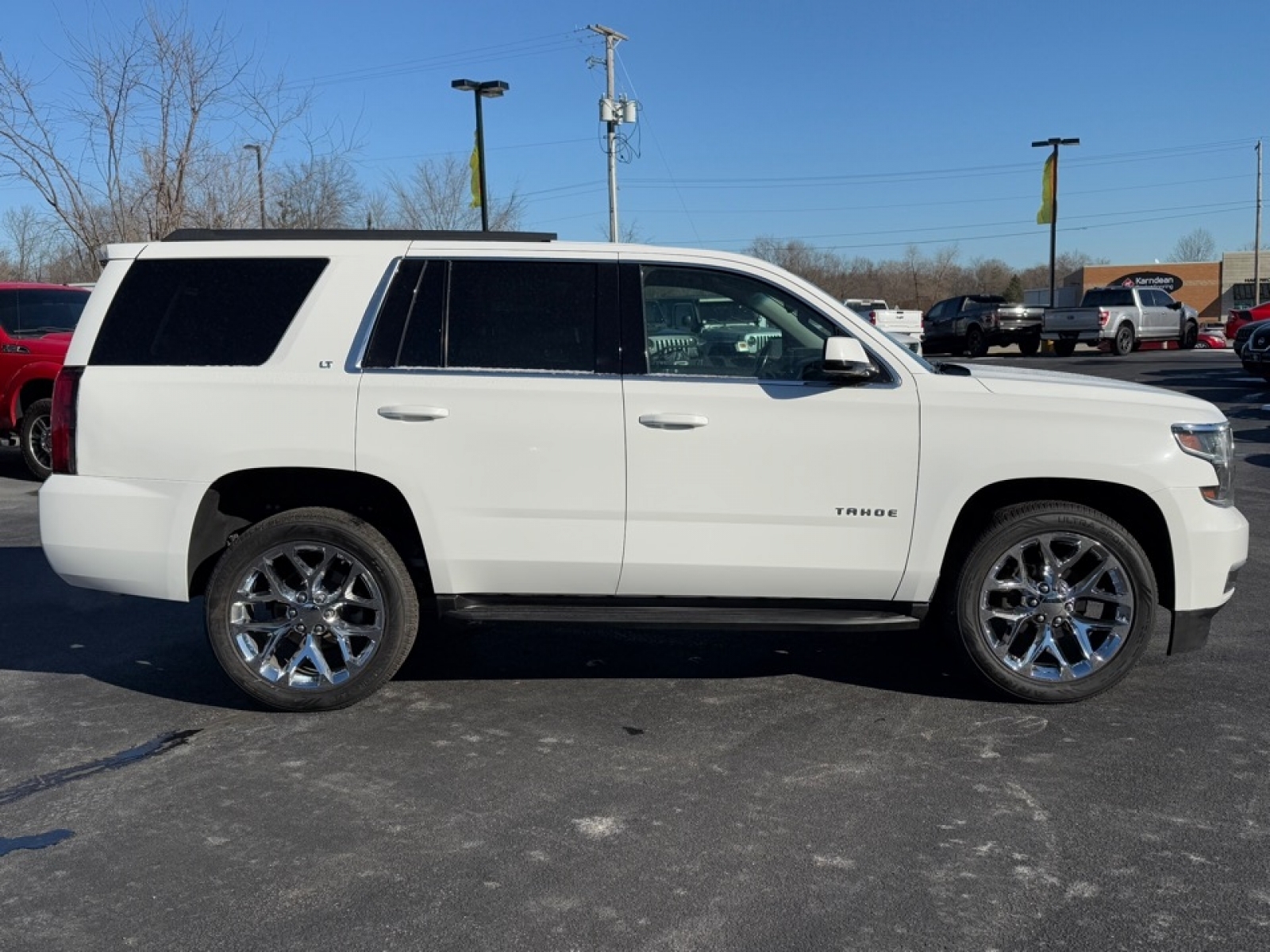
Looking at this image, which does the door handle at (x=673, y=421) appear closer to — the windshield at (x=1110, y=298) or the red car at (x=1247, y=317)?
the red car at (x=1247, y=317)

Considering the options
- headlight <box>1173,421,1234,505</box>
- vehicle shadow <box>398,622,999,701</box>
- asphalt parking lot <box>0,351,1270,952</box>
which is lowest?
asphalt parking lot <box>0,351,1270,952</box>

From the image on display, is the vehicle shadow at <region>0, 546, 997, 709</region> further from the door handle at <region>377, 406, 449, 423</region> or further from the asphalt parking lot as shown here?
the door handle at <region>377, 406, 449, 423</region>

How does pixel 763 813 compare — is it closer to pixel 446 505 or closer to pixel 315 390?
pixel 446 505

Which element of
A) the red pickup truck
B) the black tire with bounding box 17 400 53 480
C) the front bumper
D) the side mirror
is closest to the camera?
the side mirror

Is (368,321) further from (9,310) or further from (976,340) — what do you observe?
(976,340)

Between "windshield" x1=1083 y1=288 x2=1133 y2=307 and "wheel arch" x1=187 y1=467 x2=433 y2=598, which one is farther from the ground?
"windshield" x1=1083 y1=288 x2=1133 y2=307

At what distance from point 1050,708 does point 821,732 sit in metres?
1.03

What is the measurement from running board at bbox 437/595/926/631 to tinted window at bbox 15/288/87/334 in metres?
8.22

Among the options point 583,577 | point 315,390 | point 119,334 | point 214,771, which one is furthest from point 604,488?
point 119,334

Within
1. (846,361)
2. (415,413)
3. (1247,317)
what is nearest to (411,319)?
(415,413)

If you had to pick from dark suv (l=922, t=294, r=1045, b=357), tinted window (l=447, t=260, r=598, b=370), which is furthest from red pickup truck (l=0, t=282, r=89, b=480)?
dark suv (l=922, t=294, r=1045, b=357)

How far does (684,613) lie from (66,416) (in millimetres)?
2703

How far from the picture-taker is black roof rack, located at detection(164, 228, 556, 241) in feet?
15.8

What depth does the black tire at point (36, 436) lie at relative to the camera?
10.9 metres
